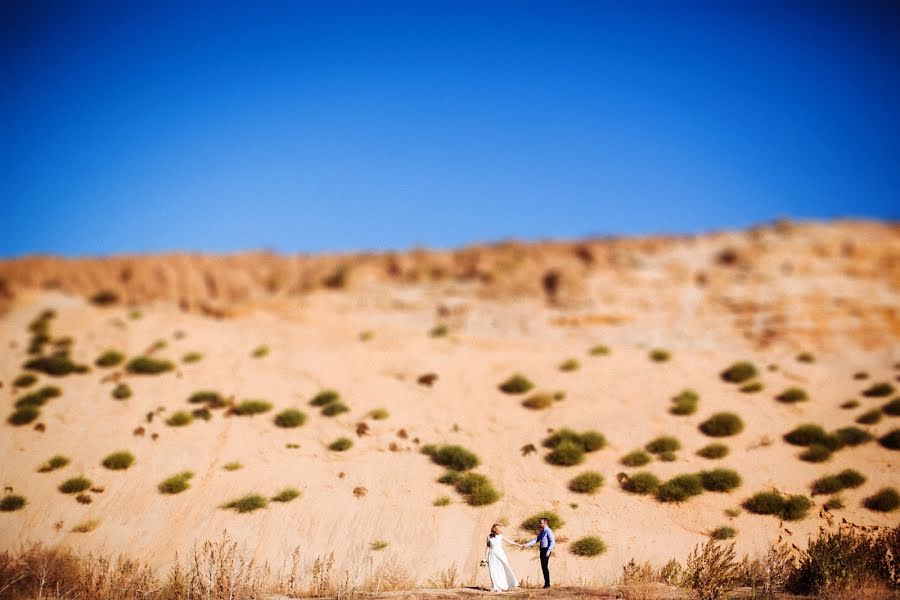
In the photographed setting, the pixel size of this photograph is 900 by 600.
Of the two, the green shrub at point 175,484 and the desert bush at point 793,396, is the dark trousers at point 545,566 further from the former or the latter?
the desert bush at point 793,396

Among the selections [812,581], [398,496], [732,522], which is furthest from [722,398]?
[398,496]

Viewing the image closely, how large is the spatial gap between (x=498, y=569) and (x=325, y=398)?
11.3m

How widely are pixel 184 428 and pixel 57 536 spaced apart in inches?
209

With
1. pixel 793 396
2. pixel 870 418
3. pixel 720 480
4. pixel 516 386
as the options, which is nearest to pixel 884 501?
pixel 720 480

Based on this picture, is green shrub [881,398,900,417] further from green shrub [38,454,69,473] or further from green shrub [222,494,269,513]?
green shrub [38,454,69,473]

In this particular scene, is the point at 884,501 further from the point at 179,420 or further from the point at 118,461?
the point at 118,461

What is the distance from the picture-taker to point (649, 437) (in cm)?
1952

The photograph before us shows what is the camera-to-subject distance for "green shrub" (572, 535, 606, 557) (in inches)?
563

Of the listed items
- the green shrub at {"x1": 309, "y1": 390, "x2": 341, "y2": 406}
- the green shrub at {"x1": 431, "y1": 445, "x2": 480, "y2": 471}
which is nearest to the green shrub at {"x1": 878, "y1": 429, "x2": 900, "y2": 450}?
the green shrub at {"x1": 431, "y1": 445, "x2": 480, "y2": 471}

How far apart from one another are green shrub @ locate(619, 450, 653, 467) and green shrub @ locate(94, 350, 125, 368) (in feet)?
68.6

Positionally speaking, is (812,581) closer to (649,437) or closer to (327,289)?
(649,437)

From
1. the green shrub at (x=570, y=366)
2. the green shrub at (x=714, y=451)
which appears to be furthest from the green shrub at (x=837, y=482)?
the green shrub at (x=570, y=366)

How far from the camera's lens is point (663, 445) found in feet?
61.5

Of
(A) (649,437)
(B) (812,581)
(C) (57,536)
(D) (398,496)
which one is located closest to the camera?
(B) (812,581)
